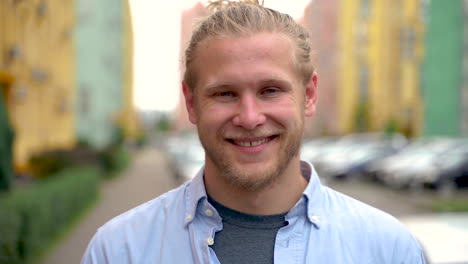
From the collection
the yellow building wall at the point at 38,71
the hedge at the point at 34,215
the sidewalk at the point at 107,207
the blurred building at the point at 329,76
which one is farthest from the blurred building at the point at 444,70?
the hedge at the point at 34,215

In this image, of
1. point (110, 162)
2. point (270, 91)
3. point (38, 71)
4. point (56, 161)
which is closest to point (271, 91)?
point (270, 91)

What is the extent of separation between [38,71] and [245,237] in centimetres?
1772

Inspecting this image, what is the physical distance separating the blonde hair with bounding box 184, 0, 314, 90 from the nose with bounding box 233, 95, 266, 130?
0.23 meters

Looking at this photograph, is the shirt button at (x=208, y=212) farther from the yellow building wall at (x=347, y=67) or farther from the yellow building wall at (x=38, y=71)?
the yellow building wall at (x=347, y=67)

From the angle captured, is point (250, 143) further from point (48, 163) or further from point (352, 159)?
point (352, 159)

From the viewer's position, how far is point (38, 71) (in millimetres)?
17891

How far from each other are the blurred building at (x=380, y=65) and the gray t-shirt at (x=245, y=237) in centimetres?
4176

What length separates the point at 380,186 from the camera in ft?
58.1

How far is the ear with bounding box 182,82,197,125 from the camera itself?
196 cm

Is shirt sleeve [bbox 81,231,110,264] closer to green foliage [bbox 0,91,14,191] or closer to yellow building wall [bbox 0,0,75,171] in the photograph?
green foliage [bbox 0,91,14,191]

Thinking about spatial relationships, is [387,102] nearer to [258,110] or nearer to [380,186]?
[380,186]

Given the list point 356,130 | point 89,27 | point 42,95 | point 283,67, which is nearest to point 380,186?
point 42,95

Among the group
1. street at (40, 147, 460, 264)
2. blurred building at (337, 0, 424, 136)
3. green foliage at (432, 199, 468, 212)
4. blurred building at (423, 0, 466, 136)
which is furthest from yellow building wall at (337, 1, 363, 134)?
green foliage at (432, 199, 468, 212)

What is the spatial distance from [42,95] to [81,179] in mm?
8665
